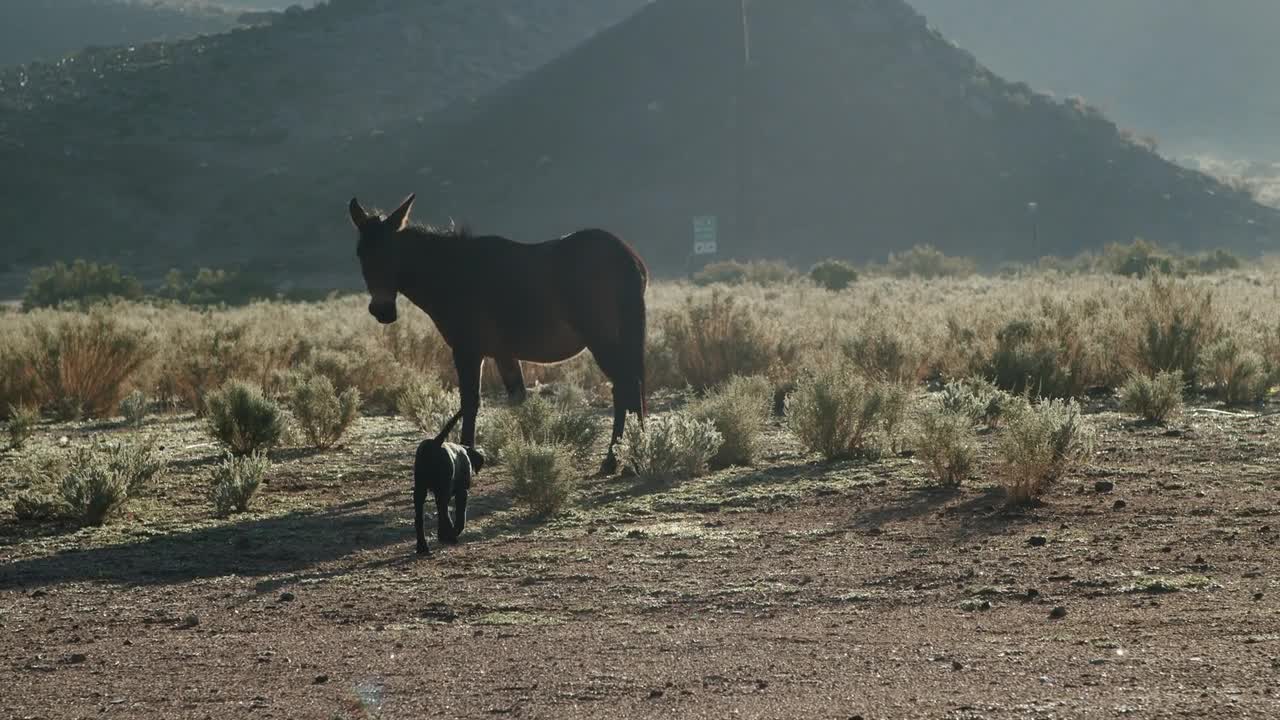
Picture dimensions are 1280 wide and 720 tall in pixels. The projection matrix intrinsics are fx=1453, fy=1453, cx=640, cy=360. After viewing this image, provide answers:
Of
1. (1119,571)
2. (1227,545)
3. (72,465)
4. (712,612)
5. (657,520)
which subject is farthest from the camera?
(72,465)

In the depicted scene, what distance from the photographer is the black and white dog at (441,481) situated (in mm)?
9070

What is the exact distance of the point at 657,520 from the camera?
10047mm

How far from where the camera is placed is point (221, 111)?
8519cm

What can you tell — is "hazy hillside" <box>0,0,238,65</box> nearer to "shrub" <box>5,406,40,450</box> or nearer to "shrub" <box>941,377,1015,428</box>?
"shrub" <box>5,406,40,450</box>

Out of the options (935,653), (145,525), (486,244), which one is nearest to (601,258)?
(486,244)

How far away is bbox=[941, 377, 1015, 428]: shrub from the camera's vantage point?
1268cm

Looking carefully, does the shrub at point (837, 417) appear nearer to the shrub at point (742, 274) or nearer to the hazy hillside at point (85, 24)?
the shrub at point (742, 274)

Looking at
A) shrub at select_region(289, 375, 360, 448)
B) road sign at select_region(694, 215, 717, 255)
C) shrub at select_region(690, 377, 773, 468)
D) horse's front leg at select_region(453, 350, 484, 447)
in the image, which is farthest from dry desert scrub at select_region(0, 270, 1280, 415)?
road sign at select_region(694, 215, 717, 255)

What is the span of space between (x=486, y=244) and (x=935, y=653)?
669 centimetres

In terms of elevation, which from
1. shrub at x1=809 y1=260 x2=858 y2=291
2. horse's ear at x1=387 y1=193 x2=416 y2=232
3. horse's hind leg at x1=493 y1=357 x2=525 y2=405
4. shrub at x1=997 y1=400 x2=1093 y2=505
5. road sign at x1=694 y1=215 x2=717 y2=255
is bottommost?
shrub at x1=997 y1=400 x2=1093 y2=505

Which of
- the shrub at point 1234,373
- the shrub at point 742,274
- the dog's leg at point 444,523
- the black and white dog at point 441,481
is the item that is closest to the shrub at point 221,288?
the shrub at point 742,274

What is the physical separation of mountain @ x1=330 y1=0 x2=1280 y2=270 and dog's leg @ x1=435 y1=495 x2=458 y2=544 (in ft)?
199

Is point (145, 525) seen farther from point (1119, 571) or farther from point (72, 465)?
point (1119, 571)

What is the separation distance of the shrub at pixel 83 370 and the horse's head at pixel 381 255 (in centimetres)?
727
